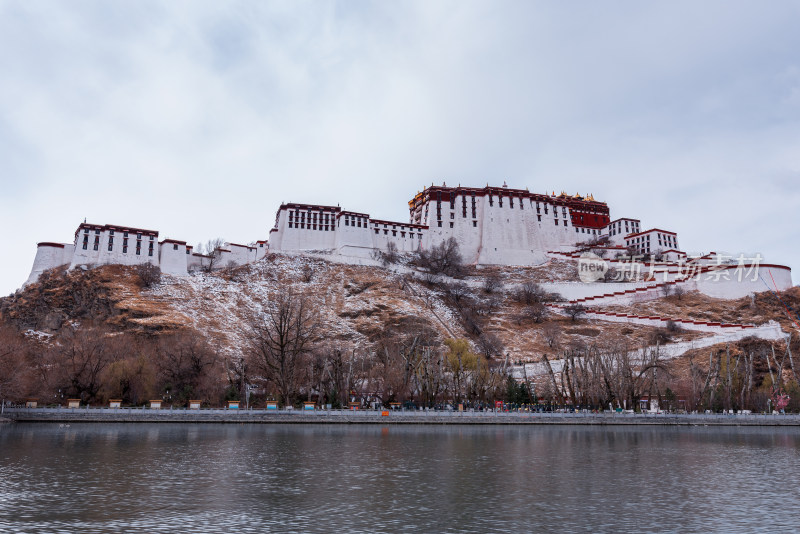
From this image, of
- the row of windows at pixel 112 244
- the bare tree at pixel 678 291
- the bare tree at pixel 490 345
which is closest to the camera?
the bare tree at pixel 490 345

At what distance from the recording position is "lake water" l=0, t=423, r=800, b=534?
1257cm

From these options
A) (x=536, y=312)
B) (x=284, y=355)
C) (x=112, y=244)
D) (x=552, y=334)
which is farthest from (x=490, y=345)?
(x=112, y=244)

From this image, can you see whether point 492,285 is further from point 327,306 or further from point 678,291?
point 327,306

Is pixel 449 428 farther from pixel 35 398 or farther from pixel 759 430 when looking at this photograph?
pixel 35 398

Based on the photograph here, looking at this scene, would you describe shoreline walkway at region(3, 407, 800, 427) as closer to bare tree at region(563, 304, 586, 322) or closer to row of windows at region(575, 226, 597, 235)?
bare tree at region(563, 304, 586, 322)

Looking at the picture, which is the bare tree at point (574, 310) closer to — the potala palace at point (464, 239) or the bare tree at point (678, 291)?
the potala palace at point (464, 239)

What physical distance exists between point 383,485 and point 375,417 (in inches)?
1006

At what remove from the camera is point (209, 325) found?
66.2 m

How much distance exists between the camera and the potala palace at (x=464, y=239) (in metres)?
78.4

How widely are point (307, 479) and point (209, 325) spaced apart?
51445mm

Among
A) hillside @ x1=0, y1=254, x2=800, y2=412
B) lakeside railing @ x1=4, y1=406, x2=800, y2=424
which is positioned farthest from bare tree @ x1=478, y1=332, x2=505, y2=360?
lakeside railing @ x1=4, y1=406, x2=800, y2=424

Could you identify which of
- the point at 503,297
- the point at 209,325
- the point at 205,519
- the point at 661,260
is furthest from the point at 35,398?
the point at 661,260

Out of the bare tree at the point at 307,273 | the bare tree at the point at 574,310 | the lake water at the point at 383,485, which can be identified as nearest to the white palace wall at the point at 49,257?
the bare tree at the point at 307,273

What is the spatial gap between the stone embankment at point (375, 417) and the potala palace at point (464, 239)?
41836 millimetres
